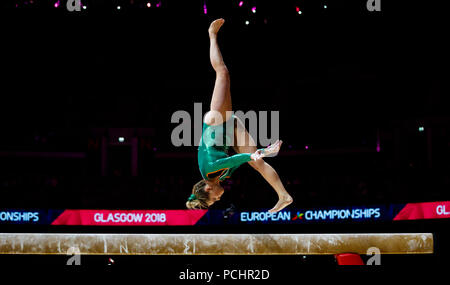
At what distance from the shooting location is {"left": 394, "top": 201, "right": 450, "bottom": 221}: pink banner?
9.25 metres

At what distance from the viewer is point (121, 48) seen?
13500 millimetres

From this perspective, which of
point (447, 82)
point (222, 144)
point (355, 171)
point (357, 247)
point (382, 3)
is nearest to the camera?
point (222, 144)

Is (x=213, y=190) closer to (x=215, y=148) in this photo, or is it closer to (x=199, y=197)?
(x=199, y=197)

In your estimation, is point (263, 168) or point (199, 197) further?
point (199, 197)

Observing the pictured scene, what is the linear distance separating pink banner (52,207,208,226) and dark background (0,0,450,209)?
1.51 meters

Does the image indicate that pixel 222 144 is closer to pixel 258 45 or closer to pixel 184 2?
pixel 184 2

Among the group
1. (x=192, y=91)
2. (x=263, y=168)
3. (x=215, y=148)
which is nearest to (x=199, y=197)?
(x=215, y=148)

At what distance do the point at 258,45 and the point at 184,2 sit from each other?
3.57 m

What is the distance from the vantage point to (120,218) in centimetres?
1013

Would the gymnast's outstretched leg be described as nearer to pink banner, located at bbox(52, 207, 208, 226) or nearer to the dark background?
pink banner, located at bbox(52, 207, 208, 226)

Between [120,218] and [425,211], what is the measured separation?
6130 mm

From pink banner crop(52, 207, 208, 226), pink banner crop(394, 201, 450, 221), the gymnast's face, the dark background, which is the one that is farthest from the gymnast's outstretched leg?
the dark background

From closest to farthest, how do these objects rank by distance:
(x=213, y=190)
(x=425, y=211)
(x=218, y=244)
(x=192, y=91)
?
1. (x=213, y=190)
2. (x=218, y=244)
3. (x=425, y=211)
4. (x=192, y=91)
